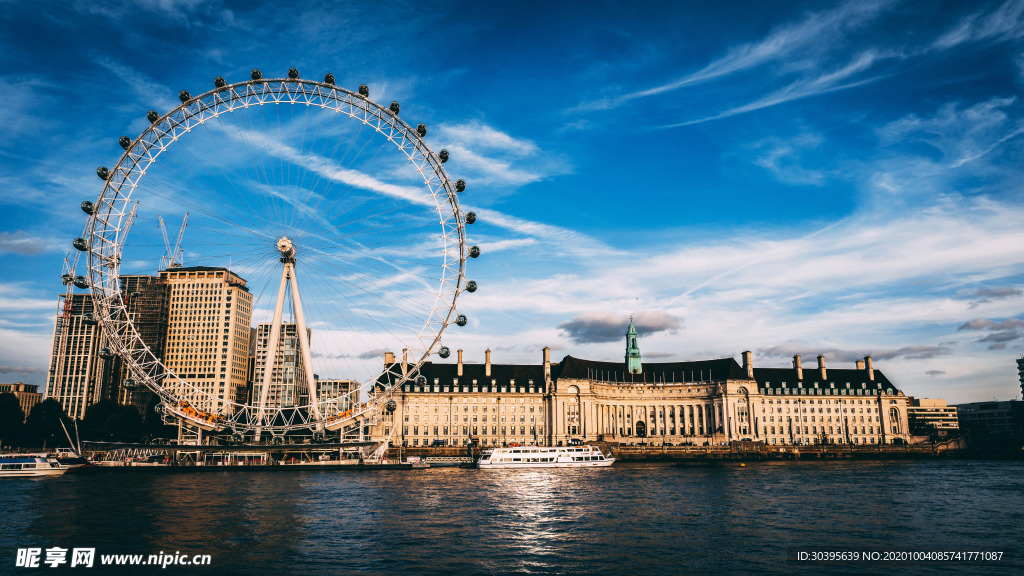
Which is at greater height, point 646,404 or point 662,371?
point 662,371

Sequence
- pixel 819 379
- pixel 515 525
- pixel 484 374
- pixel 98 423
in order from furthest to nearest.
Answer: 1. pixel 819 379
2. pixel 484 374
3. pixel 98 423
4. pixel 515 525

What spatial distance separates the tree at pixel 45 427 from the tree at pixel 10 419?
170 cm

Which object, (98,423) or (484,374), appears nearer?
(98,423)

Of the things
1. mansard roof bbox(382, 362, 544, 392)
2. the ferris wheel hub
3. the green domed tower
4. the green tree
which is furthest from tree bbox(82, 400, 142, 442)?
the green domed tower

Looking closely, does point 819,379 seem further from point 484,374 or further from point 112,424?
point 112,424

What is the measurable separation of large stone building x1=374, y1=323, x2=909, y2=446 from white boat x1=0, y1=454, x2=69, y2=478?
247ft

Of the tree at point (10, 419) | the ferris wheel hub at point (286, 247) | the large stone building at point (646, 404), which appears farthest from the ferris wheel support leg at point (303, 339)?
the tree at point (10, 419)

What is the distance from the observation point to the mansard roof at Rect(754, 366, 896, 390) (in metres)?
190

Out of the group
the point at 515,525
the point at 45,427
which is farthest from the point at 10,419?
the point at 515,525

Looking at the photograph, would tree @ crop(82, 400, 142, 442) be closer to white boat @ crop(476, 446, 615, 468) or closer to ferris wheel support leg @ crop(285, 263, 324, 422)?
ferris wheel support leg @ crop(285, 263, 324, 422)

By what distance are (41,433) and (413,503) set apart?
11213cm

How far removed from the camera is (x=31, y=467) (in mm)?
94688

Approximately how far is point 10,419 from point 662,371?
153 meters

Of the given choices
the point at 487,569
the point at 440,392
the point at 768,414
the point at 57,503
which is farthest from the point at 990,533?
the point at 768,414
